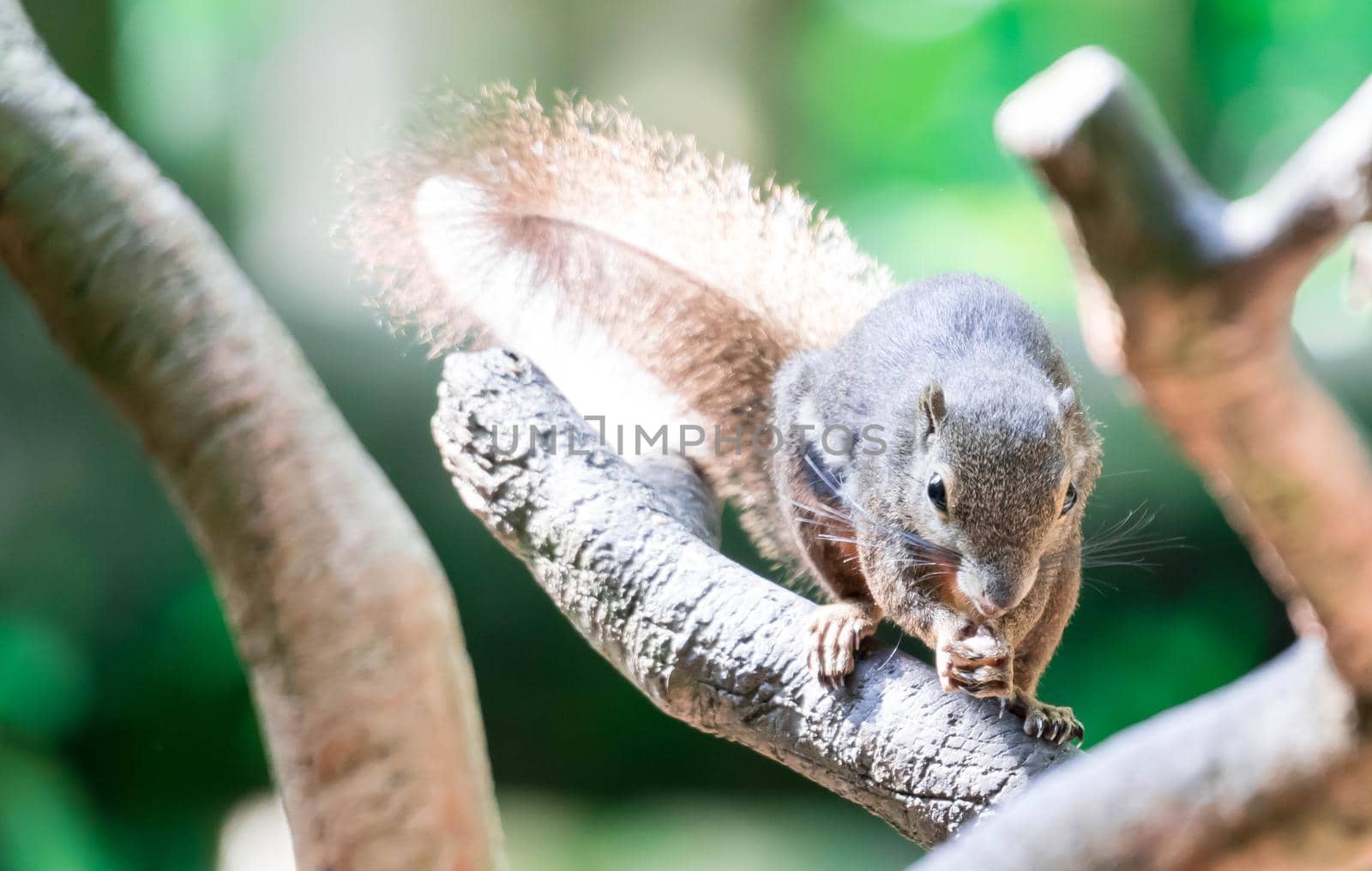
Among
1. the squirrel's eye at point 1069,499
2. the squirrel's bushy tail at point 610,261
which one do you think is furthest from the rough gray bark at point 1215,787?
the squirrel's bushy tail at point 610,261

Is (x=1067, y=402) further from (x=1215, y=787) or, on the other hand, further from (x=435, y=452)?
(x=435, y=452)

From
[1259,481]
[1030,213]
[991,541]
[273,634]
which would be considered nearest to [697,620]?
[991,541]

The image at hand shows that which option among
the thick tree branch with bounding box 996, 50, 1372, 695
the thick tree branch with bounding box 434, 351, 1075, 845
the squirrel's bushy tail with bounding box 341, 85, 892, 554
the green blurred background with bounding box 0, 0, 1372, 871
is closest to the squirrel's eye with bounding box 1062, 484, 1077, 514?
the thick tree branch with bounding box 434, 351, 1075, 845

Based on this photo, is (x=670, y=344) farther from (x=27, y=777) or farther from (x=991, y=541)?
(x=27, y=777)

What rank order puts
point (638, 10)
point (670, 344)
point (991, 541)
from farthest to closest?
point (638, 10), point (670, 344), point (991, 541)

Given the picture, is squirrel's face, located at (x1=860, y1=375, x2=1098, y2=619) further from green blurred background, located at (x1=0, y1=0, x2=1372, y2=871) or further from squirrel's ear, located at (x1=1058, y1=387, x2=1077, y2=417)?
green blurred background, located at (x1=0, y1=0, x2=1372, y2=871)

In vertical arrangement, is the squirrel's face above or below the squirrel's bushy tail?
below

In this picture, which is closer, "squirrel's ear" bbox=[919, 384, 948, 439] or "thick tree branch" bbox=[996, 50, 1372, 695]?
"thick tree branch" bbox=[996, 50, 1372, 695]
